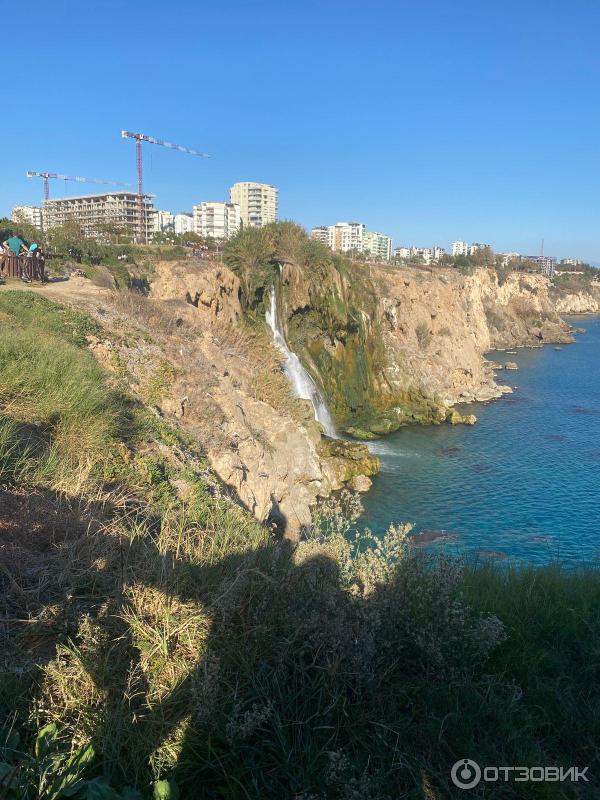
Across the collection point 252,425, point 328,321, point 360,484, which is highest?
point 328,321

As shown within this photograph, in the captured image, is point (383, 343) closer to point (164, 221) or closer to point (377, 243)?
point (164, 221)

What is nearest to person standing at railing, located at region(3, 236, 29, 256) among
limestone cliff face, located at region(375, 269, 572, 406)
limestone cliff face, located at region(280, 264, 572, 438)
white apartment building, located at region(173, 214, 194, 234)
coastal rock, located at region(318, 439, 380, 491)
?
coastal rock, located at region(318, 439, 380, 491)

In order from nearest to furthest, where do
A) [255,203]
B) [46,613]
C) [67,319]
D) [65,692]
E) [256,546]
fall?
[65,692] → [46,613] → [256,546] → [67,319] → [255,203]

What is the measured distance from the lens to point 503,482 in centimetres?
2352

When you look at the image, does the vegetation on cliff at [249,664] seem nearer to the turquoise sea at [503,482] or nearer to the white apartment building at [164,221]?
the turquoise sea at [503,482]

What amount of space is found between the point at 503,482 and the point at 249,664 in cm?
2236

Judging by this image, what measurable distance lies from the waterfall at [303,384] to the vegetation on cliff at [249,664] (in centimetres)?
2258

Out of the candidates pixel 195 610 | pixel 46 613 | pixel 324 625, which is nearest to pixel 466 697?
pixel 324 625

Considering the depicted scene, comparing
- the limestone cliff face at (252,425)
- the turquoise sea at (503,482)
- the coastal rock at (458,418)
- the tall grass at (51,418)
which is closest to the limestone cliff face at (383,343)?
the coastal rock at (458,418)

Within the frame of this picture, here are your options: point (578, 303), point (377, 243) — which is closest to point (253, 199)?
point (377, 243)

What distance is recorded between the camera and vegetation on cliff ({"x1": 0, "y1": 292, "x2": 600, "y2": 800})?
2678 mm

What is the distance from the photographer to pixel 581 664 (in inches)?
161

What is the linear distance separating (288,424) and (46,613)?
494 inches

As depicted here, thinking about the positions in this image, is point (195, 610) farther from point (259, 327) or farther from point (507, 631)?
point (259, 327)
